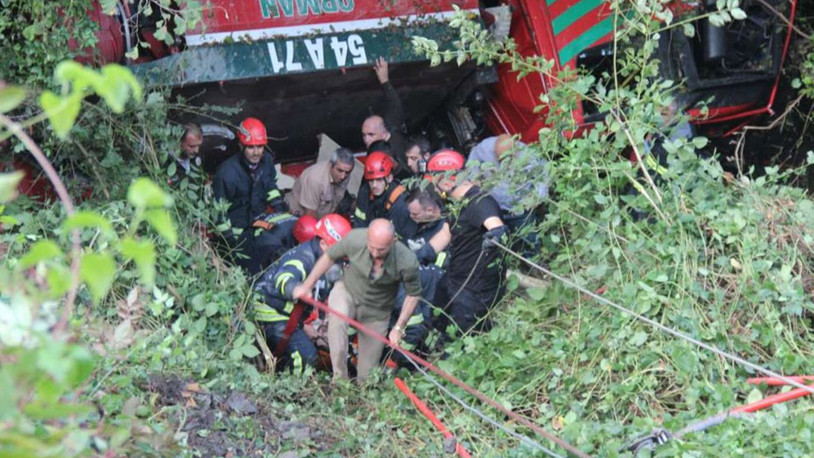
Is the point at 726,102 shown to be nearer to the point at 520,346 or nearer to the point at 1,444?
the point at 520,346

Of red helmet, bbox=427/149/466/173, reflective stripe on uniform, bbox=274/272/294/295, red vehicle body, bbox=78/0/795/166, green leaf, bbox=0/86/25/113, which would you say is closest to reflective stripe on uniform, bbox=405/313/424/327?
reflective stripe on uniform, bbox=274/272/294/295

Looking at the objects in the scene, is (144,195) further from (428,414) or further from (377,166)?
(377,166)

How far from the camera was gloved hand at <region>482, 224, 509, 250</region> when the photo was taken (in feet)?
22.9

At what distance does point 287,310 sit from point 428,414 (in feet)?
5.05

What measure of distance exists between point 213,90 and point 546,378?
3.58 meters

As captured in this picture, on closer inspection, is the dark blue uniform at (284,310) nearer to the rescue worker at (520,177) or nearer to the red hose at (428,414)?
the red hose at (428,414)

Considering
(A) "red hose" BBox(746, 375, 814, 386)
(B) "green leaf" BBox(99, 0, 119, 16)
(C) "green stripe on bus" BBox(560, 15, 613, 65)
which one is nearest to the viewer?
(A) "red hose" BBox(746, 375, 814, 386)

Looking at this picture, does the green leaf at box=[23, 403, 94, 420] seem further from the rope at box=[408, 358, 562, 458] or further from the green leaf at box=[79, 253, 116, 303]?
the rope at box=[408, 358, 562, 458]

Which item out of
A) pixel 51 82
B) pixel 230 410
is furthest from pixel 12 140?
pixel 230 410

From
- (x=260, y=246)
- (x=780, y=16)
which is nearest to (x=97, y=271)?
(x=260, y=246)

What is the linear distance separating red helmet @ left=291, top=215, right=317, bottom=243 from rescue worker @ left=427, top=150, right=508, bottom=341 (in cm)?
139

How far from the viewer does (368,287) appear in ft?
Answer: 24.0

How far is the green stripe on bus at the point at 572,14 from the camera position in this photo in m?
8.51

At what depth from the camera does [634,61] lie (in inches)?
262
